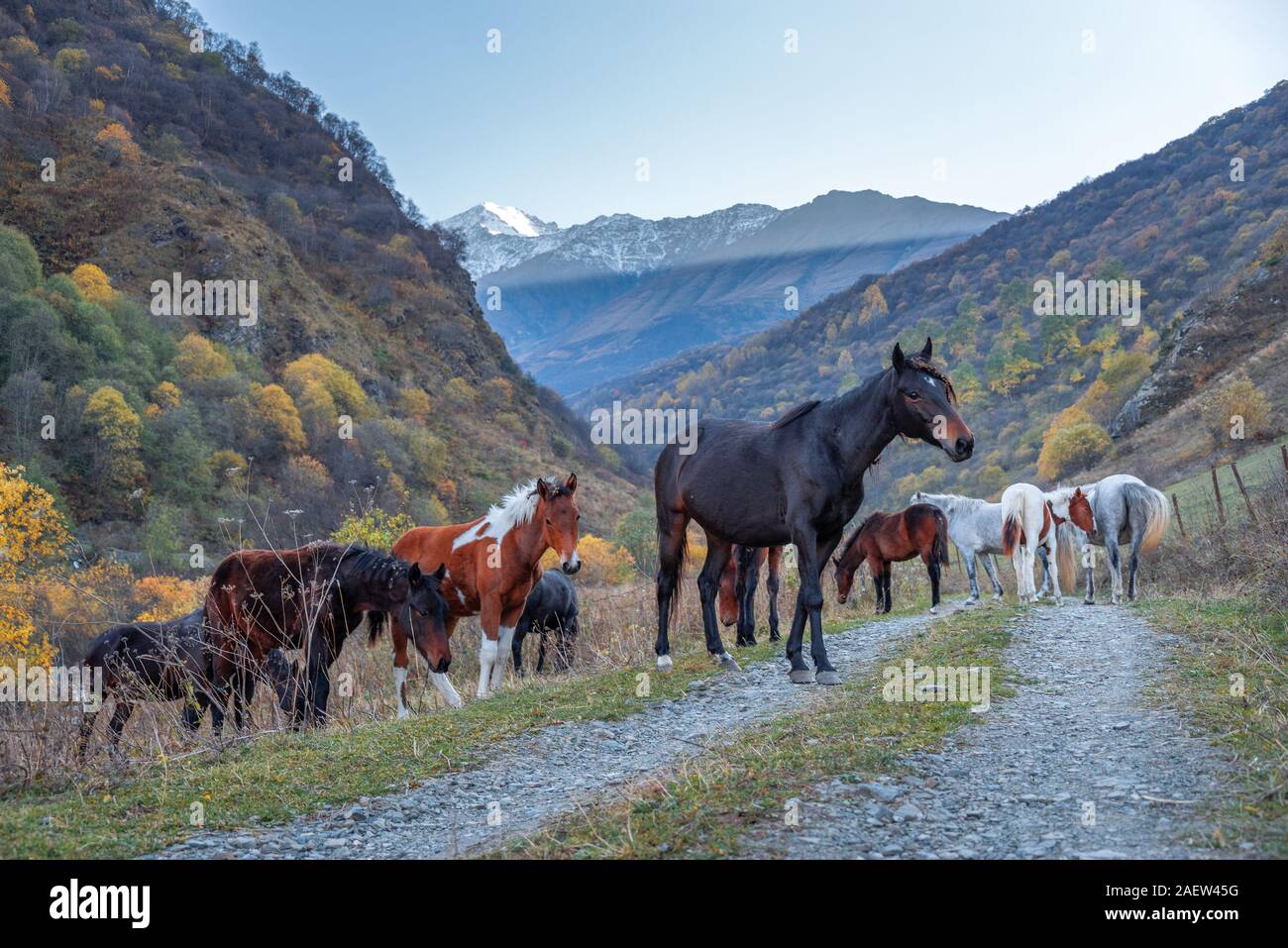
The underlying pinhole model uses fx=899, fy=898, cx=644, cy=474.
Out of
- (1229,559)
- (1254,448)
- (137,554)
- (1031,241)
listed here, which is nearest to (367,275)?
(137,554)

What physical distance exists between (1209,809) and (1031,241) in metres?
131

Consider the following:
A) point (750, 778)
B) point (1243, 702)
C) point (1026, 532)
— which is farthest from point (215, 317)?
point (1243, 702)

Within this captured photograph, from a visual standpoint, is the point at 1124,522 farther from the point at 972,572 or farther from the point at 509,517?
the point at 509,517

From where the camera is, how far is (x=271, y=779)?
5234mm

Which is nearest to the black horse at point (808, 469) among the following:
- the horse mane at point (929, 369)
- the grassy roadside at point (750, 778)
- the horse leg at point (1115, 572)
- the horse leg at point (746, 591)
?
the horse mane at point (929, 369)

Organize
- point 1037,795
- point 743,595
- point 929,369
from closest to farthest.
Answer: point 1037,795 → point 929,369 → point 743,595

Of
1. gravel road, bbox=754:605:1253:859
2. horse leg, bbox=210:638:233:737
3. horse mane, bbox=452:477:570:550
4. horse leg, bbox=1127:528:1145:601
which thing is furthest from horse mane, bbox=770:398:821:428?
horse leg, bbox=1127:528:1145:601

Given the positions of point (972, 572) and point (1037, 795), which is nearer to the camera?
point (1037, 795)

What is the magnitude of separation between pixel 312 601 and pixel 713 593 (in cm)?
414

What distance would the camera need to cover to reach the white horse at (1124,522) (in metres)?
16.6

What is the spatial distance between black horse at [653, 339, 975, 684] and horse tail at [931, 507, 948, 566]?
8532mm

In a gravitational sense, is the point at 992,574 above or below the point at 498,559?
below
